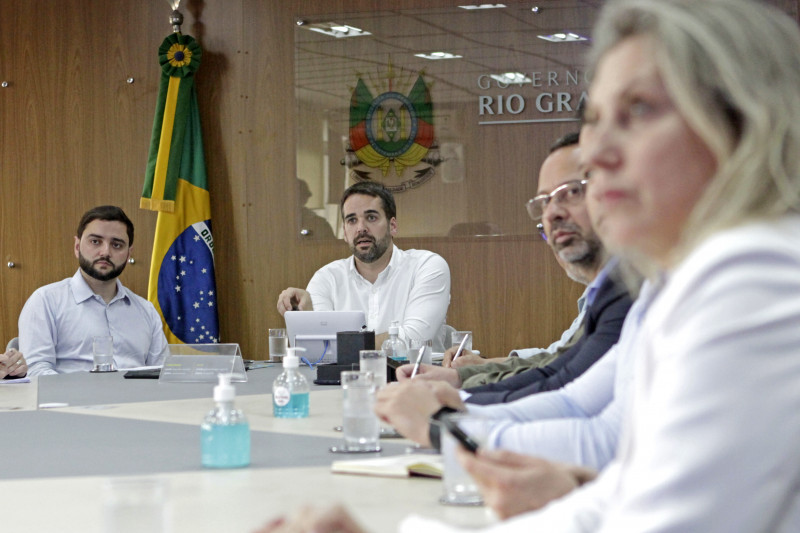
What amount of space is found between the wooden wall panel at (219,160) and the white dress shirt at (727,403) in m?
4.80

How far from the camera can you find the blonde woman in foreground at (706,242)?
0.61 m

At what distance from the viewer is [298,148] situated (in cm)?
566

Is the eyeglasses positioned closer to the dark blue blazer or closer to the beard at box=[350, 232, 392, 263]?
the dark blue blazer

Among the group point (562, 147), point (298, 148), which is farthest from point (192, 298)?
point (562, 147)

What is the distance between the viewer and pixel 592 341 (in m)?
2.11

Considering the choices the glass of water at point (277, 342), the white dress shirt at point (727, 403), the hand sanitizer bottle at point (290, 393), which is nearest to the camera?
the white dress shirt at point (727, 403)

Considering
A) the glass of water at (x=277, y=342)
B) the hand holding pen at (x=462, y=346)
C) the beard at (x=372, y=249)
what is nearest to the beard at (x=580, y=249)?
the hand holding pen at (x=462, y=346)

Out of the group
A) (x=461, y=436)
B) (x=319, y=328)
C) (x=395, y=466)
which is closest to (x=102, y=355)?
(x=319, y=328)

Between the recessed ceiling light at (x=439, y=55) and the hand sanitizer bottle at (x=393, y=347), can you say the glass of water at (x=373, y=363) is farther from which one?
the recessed ceiling light at (x=439, y=55)

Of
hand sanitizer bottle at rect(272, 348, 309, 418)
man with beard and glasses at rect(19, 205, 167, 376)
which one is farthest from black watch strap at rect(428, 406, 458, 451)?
man with beard and glasses at rect(19, 205, 167, 376)

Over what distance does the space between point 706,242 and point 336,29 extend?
519 cm

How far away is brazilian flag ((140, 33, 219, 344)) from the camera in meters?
5.53

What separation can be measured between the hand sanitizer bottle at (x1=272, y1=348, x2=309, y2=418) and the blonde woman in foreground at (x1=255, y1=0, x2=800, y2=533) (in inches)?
54.6

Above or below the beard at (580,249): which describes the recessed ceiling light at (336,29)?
above
